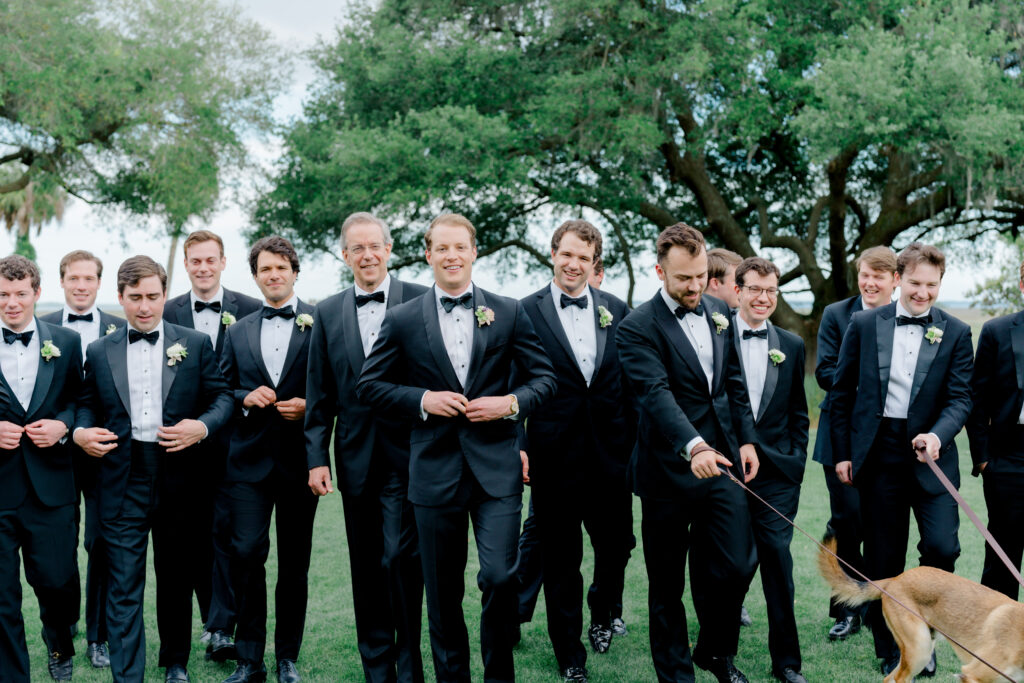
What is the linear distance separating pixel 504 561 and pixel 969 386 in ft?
8.80

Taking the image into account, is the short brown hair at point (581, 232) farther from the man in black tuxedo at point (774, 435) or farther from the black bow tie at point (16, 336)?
the black bow tie at point (16, 336)

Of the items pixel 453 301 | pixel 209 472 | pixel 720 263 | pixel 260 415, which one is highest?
pixel 720 263

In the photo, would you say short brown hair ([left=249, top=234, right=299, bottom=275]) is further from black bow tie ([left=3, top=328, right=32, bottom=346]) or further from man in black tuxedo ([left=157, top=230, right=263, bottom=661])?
black bow tie ([left=3, top=328, right=32, bottom=346])

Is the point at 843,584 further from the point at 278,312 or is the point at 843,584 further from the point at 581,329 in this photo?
the point at 278,312

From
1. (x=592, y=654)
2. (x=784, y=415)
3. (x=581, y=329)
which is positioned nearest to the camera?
(x=784, y=415)

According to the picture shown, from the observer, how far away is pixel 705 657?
4.91 meters

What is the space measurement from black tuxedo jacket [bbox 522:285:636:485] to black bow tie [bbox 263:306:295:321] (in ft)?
4.44

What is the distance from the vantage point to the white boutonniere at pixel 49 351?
185 inches

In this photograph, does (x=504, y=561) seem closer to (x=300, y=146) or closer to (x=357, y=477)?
(x=357, y=477)

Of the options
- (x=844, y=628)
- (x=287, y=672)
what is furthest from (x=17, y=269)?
(x=844, y=628)

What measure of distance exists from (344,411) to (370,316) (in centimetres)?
50

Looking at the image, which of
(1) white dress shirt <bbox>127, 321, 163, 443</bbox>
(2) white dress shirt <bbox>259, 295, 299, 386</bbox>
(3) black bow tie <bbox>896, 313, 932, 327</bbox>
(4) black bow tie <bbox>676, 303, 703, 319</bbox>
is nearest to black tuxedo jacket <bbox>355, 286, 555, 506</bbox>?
(4) black bow tie <bbox>676, 303, 703, 319</bbox>

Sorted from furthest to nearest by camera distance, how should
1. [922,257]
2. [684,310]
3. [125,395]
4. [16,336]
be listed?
[922,257]
[125,395]
[16,336]
[684,310]

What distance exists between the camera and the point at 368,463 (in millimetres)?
4668
